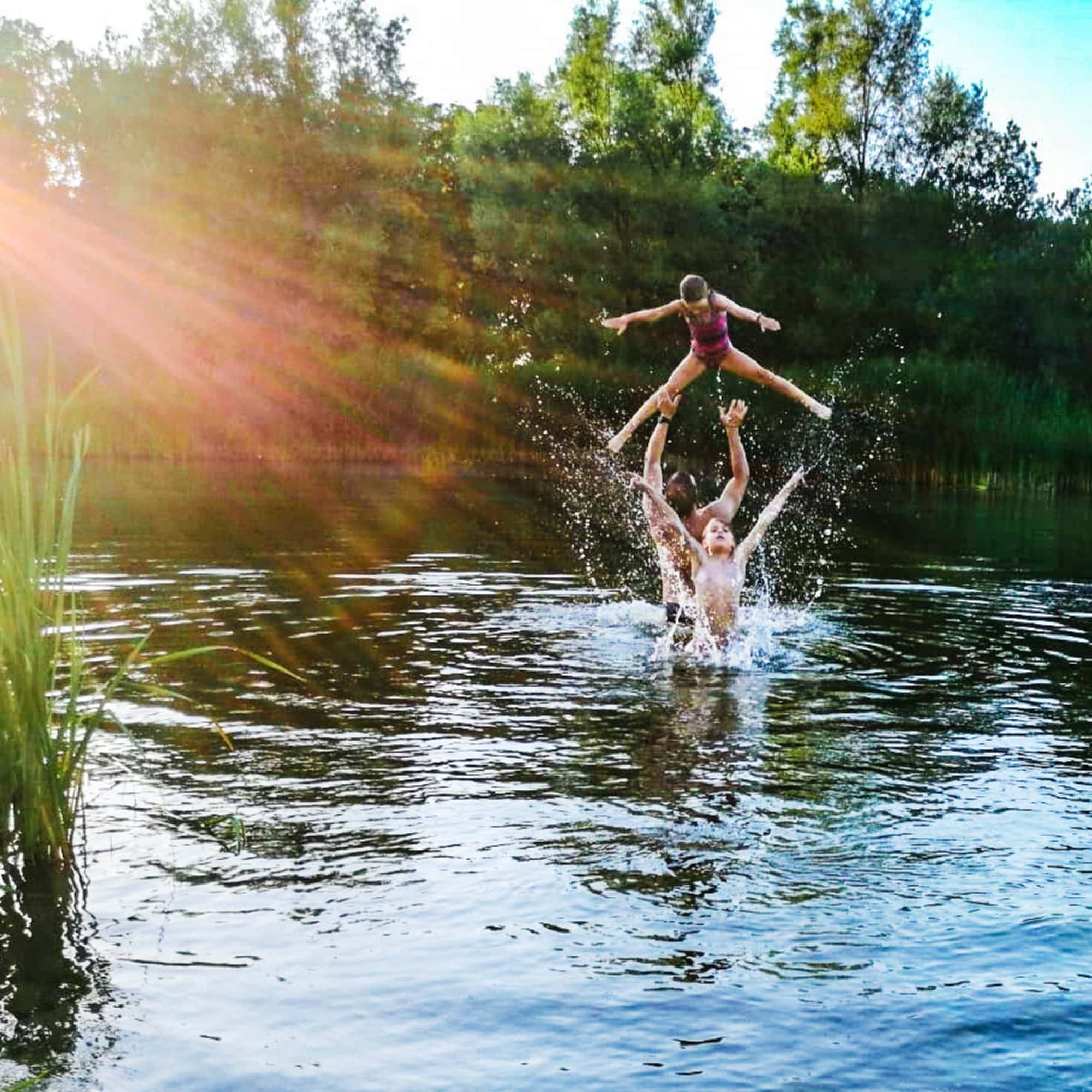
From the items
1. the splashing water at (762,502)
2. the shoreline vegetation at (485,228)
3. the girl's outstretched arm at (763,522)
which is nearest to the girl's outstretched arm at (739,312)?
the girl's outstretched arm at (763,522)

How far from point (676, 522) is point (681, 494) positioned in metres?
1.83

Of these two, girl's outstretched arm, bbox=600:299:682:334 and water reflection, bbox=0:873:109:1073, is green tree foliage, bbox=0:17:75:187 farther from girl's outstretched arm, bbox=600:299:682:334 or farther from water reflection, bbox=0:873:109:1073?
water reflection, bbox=0:873:109:1073

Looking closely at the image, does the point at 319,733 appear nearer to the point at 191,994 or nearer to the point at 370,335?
the point at 191,994

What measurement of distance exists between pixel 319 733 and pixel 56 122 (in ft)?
208

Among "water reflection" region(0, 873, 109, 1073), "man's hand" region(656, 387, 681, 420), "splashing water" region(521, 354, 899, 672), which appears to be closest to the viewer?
"water reflection" region(0, 873, 109, 1073)

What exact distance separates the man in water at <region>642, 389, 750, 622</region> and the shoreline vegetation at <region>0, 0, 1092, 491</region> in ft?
107

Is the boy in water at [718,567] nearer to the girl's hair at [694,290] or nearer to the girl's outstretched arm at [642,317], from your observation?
the girl's outstretched arm at [642,317]

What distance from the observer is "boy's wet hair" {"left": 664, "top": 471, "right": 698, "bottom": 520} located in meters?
15.3

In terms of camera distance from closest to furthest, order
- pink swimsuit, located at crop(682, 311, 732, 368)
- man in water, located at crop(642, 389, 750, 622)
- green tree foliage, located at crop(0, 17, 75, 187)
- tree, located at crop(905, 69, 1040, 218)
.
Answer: man in water, located at crop(642, 389, 750, 622) < pink swimsuit, located at crop(682, 311, 732, 368) < tree, located at crop(905, 69, 1040, 218) < green tree foliage, located at crop(0, 17, 75, 187)

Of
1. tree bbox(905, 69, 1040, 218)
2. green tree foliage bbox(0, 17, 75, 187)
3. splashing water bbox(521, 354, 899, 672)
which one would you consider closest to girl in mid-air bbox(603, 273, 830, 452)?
splashing water bbox(521, 354, 899, 672)

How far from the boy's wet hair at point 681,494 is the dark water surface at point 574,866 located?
56.5 inches

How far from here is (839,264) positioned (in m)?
55.3

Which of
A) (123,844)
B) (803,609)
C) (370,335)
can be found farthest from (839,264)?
(123,844)

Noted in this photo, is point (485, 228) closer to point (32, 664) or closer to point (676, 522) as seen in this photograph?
point (676, 522)
